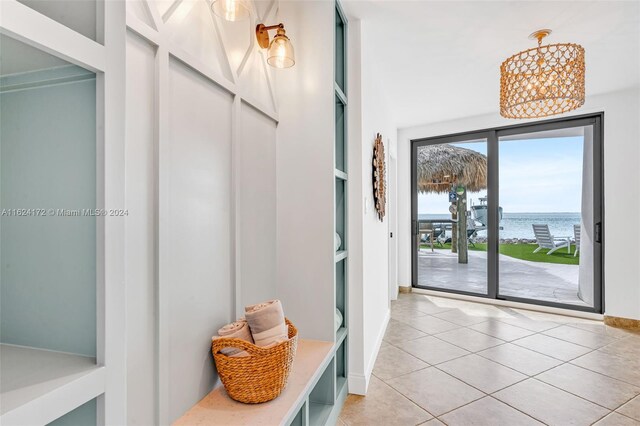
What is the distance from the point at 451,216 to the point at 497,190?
0.74m

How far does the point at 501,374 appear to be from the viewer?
2.65 meters

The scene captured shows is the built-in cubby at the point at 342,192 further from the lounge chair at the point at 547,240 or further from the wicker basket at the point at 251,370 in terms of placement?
the lounge chair at the point at 547,240

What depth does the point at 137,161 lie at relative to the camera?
41.4 inches

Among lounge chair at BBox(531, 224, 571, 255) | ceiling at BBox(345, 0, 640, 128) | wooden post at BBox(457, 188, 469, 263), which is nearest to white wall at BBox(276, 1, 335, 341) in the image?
ceiling at BBox(345, 0, 640, 128)

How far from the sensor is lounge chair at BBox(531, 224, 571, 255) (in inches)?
175

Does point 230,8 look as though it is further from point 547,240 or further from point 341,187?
point 547,240

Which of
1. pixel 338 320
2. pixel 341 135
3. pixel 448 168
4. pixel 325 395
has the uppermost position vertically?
pixel 448 168

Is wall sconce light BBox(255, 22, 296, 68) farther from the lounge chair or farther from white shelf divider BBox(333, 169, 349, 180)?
the lounge chair

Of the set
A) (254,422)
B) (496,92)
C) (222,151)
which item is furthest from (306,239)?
(496,92)

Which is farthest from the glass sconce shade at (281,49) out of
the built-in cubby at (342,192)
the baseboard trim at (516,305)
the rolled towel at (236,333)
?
the baseboard trim at (516,305)

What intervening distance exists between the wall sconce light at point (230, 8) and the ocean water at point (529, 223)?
4490 mm

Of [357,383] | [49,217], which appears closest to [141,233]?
[49,217]

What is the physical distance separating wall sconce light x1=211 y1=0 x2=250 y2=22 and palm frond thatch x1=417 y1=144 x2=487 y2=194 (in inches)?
172

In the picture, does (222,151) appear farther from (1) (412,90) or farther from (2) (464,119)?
(2) (464,119)
